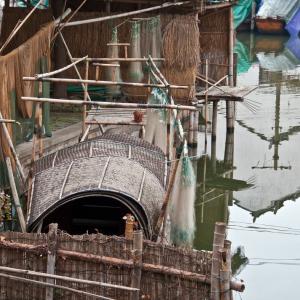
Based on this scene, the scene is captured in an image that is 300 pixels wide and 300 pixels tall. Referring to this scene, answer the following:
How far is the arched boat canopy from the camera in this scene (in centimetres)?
843

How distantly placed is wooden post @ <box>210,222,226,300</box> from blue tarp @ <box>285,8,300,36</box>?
4108cm

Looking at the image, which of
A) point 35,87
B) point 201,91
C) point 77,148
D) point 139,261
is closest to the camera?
point 139,261

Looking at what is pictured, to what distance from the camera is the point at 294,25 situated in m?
46.1

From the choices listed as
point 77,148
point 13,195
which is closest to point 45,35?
point 77,148

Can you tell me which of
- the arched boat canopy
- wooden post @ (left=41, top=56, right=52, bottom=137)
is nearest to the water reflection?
wooden post @ (left=41, top=56, right=52, bottom=137)

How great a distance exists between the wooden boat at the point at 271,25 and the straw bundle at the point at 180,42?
105ft

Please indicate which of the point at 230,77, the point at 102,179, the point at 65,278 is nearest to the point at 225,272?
the point at 65,278

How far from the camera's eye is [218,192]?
16.7 m

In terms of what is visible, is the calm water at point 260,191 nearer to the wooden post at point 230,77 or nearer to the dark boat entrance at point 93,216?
the wooden post at point 230,77

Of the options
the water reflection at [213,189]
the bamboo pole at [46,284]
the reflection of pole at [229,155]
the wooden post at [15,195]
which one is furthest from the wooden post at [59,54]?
the bamboo pole at [46,284]

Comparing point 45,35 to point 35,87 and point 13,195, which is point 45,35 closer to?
point 35,87

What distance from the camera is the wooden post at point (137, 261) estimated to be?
6750 mm

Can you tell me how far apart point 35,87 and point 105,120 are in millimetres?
1223

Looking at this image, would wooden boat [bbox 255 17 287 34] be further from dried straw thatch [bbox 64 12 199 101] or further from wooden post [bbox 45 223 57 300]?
wooden post [bbox 45 223 57 300]
